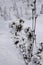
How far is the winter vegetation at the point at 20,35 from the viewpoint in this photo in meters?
3.17

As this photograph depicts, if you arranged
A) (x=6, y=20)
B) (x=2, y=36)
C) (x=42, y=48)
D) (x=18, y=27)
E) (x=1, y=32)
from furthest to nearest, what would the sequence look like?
(x=6, y=20) < (x=1, y=32) < (x=2, y=36) < (x=18, y=27) < (x=42, y=48)

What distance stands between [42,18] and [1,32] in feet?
6.54

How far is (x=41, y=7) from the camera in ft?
28.2

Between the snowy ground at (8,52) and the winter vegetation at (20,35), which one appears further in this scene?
the snowy ground at (8,52)

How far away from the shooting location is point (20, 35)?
15.4ft

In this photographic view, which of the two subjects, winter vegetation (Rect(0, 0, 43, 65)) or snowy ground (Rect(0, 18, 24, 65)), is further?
snowy ground (Rect(0, 18, 24, 65))

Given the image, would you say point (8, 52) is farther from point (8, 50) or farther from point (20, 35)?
point (20, 35)

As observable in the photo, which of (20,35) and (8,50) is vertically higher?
(20,35)

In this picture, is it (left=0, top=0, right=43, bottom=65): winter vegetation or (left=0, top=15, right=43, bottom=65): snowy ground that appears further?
(left=0, top=15, right=43, bottom=65): snowy ground

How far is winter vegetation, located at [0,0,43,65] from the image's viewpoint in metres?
3.17

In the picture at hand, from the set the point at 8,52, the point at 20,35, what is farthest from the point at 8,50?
the point at 20,35

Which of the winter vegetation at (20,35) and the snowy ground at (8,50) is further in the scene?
the snowy ground at (8,50)

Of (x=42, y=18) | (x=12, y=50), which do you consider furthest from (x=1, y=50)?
(x=42, y=18)

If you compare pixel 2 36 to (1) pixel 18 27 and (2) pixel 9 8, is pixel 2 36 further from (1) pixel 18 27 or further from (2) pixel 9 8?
(2) pixel 9 8
